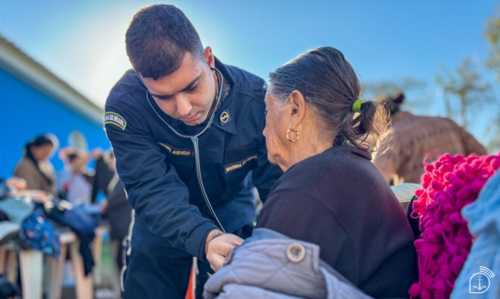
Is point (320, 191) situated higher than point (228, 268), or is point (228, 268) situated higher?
point (320, 191)

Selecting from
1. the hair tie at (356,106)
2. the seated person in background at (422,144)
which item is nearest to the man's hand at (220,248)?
the hair tie at (356,106)

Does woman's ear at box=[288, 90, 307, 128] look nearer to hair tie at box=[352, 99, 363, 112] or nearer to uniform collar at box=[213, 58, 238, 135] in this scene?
hair tie at box=[352, 99, 363, 112]

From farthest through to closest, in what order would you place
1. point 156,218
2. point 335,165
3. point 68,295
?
point 68,295
point 156,218
point 335,165

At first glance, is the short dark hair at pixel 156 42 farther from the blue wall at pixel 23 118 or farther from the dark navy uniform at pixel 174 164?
the blue wall at pixel 23 118

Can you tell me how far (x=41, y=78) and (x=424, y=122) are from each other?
26.9 ft

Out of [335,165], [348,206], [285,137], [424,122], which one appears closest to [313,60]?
[285,137]

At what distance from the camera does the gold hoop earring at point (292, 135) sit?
5.46 feet

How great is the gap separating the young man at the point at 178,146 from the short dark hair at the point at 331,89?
0.50m

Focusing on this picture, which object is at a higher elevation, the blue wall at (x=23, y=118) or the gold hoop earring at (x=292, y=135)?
the gold hoop earring at (x=292, y=135)

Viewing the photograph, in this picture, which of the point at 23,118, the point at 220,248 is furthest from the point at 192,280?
the point at 23,118

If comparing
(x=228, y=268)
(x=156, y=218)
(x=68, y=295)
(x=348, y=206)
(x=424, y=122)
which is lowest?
(x=68, y=295)

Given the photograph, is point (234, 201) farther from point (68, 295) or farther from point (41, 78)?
point (41, 78)

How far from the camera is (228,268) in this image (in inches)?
54.2

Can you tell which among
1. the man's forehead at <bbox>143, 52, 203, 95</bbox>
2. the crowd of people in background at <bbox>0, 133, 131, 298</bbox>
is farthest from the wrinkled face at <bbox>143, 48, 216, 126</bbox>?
the crowd of people in background at <bbox>0, 133, 131, 298</bbox>
